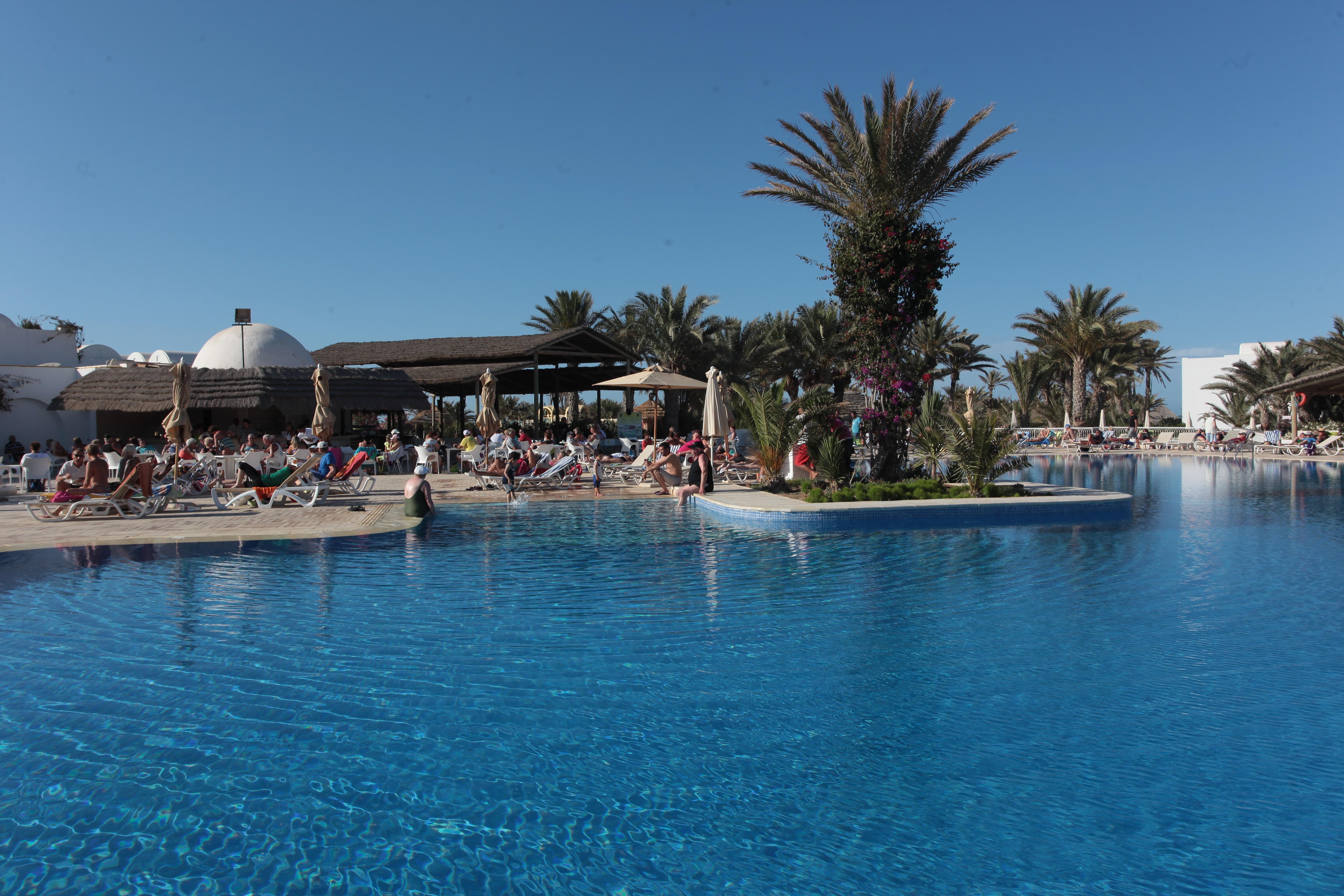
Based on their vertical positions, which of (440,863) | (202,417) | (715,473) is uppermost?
(202,417)

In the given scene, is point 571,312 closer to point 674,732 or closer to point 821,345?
point 821,345

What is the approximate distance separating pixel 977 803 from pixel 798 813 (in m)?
0.76

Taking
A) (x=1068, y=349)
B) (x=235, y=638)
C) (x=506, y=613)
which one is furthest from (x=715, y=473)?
(x=1068, y=349)

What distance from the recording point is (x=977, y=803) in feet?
11.4

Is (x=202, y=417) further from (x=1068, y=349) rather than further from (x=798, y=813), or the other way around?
(x=1068, y=349)

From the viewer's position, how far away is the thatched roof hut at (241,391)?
24.0 meters

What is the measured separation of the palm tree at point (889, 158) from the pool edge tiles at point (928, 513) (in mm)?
4749

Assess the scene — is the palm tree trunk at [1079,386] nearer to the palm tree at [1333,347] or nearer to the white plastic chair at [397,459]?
the palm tree at [1333,347]

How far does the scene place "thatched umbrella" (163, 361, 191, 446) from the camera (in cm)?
1491

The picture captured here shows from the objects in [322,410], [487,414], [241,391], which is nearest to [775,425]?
[487,414]

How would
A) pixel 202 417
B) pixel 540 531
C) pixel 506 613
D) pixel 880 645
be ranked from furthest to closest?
pixel 202 417 < pixel 540 531 < pixel 506 613 < pixel 880 645

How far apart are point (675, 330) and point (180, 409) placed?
18.6 m

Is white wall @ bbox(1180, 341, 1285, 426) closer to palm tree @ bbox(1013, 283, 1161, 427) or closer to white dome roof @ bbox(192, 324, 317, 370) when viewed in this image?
palm tree @ bbox(1013, 283, 1161, 427)

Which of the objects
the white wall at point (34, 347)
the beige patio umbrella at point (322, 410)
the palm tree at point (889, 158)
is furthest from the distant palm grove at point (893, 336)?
the white wall at point (34, 347)
